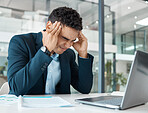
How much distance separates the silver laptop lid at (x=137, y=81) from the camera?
2.08 feet

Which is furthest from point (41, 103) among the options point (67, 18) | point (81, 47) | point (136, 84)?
point (81, 47)

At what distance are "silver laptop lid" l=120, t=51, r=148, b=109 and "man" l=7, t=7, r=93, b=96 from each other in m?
0.55

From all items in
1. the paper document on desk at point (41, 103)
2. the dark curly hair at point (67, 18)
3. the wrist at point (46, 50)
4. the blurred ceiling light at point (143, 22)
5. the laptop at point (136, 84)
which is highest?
the blurred ceiling light at point (143, 22)

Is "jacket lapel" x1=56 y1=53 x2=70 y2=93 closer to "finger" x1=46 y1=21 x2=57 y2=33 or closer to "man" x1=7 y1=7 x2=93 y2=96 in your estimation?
"man" x1=7 y1=7 x2=93 y2=96

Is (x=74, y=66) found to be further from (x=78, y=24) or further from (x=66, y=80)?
(x=78, y=24)

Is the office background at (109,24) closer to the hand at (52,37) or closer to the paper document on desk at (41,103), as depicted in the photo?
the hand at (52,37)

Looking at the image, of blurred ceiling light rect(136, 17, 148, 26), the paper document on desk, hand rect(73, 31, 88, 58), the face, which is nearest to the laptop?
the paper document on desk

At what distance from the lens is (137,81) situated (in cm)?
69

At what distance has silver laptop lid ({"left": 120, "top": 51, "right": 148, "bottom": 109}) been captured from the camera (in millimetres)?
634

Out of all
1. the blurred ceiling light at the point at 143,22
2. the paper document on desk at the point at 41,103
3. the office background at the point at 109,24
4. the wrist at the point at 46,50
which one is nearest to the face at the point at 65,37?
the wrist at the point at 46,50

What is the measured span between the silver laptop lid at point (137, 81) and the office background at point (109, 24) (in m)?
1.85

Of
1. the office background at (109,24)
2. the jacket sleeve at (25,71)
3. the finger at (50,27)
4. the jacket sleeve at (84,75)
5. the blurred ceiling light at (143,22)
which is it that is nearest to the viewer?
the jacket sleeve at (25,71)

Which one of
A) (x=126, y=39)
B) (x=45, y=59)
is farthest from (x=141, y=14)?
(x=45, y=59)

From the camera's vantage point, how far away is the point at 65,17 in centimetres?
122
